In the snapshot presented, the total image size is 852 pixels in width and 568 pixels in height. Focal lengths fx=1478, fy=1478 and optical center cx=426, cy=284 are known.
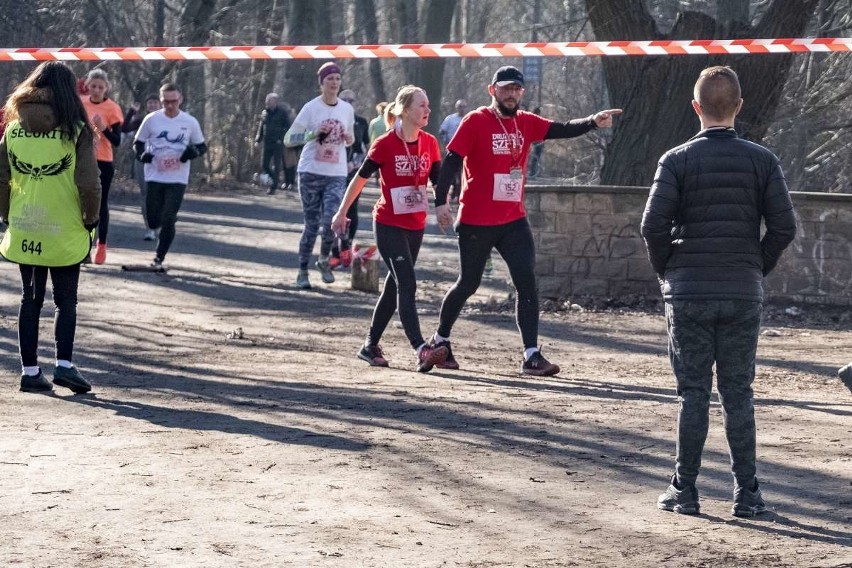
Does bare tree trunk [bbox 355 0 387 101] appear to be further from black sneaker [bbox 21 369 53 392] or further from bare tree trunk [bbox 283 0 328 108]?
black sneaker [bbox 21 369 53 392]

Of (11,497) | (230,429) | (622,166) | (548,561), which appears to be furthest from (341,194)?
(548,561)

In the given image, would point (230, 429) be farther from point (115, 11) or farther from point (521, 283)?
point (115, 11)

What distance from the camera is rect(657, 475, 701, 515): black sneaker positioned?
224 inches

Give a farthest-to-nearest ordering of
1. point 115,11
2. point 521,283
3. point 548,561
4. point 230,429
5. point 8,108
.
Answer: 1. point 115,11
2. point 521,283
3. point 8,108
4. point 230,429
5. point 548,561

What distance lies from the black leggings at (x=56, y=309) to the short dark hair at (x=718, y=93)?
3.93m

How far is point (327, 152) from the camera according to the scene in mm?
13516

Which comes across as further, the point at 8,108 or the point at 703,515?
the point at 8,108

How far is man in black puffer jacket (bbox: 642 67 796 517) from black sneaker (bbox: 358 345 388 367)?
4.12m

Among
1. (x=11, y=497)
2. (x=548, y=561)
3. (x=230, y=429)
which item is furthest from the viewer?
(x=230, y=429)

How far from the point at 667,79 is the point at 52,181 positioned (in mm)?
7130

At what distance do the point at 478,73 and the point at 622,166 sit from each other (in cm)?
3684

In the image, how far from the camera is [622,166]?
1385 cm

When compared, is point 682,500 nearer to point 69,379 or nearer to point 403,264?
point 69,379

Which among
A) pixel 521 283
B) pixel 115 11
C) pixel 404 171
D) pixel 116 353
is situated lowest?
pixel 116 353
